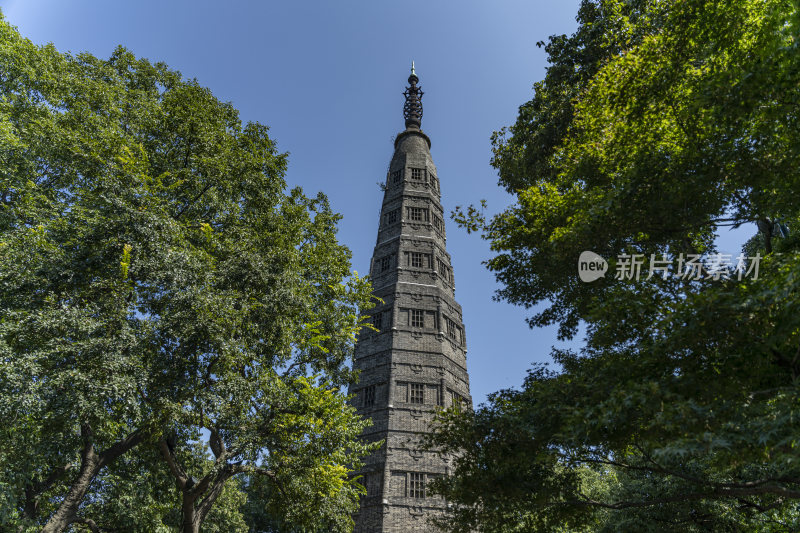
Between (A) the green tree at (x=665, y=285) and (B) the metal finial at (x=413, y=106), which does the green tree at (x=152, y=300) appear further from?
(B) the metal finial at (x=413, y=106)

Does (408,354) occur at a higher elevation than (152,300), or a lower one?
higher

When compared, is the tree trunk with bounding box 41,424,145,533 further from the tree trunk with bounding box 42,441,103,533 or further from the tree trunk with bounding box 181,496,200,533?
the tree trunk with bounding box 181,496,200,533

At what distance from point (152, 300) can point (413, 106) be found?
1428 inches

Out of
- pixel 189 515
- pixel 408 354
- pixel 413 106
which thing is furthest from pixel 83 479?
pixel 413 106

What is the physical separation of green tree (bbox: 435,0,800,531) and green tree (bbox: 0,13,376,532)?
535cm

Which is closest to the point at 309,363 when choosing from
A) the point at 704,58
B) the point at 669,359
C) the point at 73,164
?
the point at 73,164

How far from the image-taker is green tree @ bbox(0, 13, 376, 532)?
11.2 m

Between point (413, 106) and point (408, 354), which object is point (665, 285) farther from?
point (413, 106)

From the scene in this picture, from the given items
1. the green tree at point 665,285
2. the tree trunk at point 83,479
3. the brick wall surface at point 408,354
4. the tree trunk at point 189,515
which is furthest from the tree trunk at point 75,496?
the brick wall surface at point 408,354

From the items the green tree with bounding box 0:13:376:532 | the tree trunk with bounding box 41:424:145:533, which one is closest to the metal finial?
the green tree with bounding box 0:13:376:532

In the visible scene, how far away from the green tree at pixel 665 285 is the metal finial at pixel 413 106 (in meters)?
30.5

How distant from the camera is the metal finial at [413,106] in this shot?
43.2m

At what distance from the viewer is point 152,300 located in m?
12.7

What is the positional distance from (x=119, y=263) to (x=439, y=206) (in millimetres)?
28372
